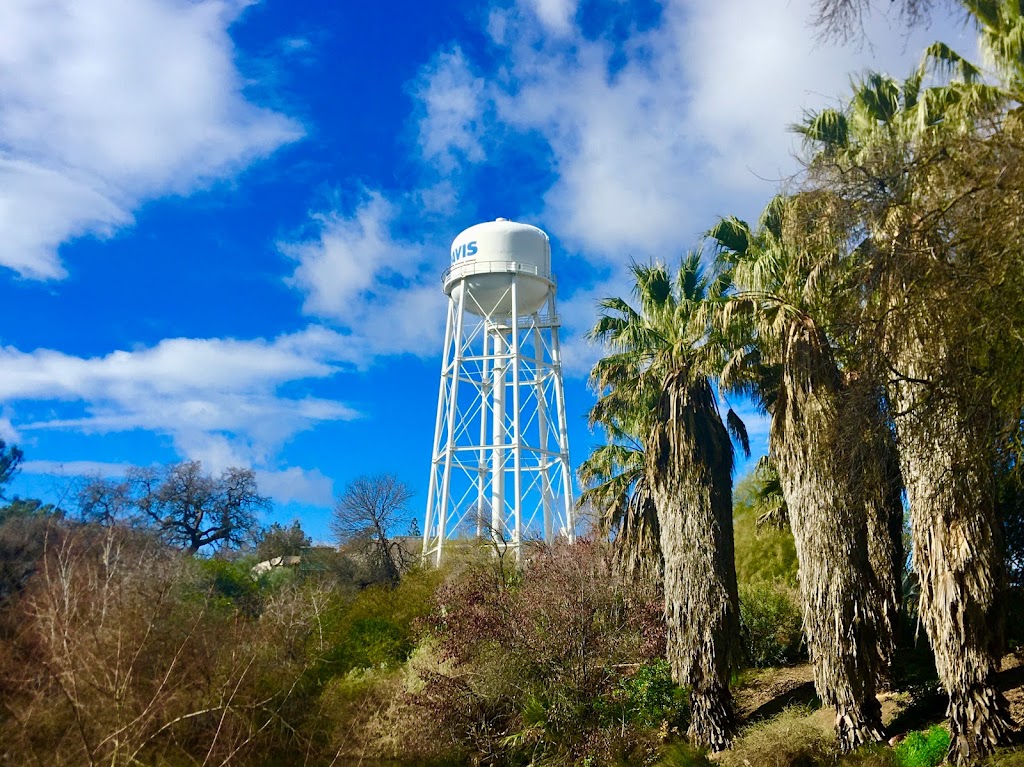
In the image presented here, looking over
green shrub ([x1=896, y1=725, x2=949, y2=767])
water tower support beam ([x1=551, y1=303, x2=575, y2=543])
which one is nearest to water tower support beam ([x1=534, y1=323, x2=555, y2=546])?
water tower support beam ([x1=551, y1=303, x2=575, y2=543])

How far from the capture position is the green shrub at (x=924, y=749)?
1056 cm

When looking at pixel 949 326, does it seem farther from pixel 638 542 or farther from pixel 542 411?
pixel 542 411

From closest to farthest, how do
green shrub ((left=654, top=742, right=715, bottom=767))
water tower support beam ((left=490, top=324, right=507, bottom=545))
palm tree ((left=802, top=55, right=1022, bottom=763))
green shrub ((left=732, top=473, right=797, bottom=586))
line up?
1. palm tree ((left=802, top=55, right=1022, bottom=763))
2. green shrub ((left=654, top=742, right=715, bottom=767))
3. green shrub ((left=732, top=473, right=797, bottom=586))
4. water tower support beam ((left=490, top=324, right=507, bottom=545))

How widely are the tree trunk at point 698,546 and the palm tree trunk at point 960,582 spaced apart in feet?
13.0

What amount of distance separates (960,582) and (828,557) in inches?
78.1

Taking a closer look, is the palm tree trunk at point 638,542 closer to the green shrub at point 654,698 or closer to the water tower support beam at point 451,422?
the green shrub at point 654,698

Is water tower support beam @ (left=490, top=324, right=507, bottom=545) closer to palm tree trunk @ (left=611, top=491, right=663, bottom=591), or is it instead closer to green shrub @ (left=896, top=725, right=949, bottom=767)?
palm tree trunk @ (left=611, top=491, right=663, bottom=591)

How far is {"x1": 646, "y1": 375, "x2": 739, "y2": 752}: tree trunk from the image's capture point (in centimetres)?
1391

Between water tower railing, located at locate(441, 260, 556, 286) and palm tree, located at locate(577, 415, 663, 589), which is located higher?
water tower railing, located at locate(441, 260, 556, 286)

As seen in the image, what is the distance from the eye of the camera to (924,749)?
10.7m

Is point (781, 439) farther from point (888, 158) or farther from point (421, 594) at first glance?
point (421, 594)

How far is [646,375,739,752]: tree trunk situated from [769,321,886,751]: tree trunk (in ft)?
6.67

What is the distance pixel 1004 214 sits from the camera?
6855mm

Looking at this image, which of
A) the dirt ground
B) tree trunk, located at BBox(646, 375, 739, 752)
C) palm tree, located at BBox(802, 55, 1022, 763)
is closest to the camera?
palm tree, located at BBox(802, 55, 1022, 763)
